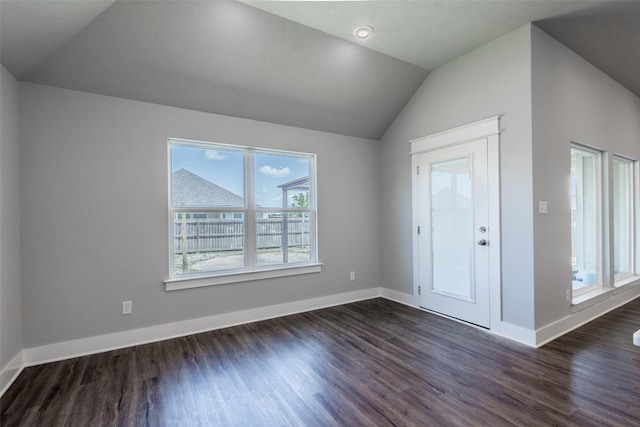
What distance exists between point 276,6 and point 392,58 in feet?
4.78

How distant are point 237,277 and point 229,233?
20.1 inches

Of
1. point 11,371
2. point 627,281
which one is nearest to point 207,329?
point 11,371

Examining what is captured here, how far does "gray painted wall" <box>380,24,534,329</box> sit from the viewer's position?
2746 millimetres

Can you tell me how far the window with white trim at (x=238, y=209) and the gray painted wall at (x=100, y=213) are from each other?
0.16 metres

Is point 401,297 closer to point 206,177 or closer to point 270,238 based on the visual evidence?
point 270,238

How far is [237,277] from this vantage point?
11.1 feet

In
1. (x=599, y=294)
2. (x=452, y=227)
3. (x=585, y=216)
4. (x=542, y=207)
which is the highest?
(x=542, y=207)

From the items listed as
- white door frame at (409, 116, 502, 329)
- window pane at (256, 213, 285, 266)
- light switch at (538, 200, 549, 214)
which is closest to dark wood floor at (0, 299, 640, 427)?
white door frame at (409, 116, 502, 329)

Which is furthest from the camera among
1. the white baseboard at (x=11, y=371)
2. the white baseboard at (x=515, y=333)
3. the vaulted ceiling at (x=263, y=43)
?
the white baseboard at (x=515, y=333)

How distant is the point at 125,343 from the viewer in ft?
9.20

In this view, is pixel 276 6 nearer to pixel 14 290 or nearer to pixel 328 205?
pixel 328 205

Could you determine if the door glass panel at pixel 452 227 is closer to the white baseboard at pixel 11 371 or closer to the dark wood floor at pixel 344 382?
the dark wood floor at pixel 344 382

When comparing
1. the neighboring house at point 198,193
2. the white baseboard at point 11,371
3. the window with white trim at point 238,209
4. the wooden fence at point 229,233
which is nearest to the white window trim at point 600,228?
the window with white trim at point 238,209

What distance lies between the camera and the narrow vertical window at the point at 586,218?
3.70m
